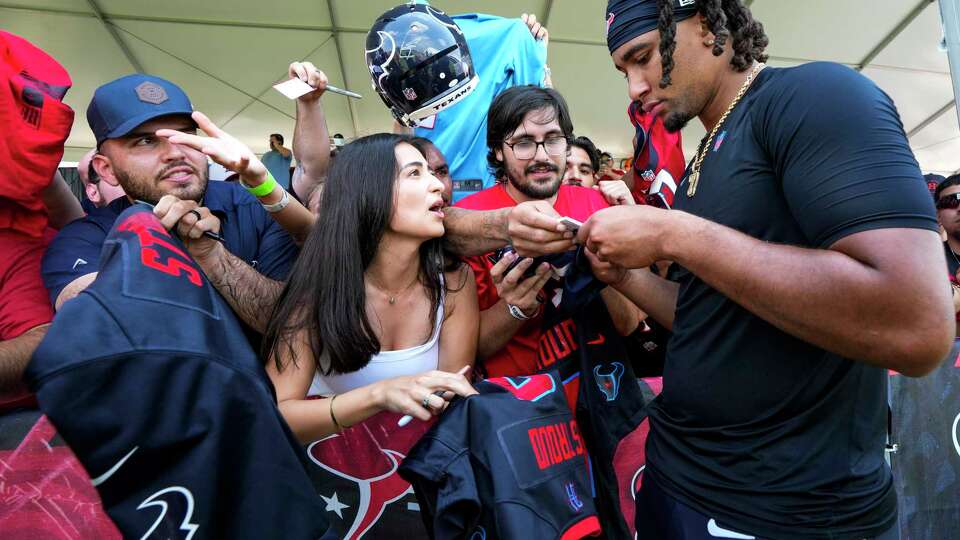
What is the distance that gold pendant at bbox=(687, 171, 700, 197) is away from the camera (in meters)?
1.60

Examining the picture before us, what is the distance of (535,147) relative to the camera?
3027 millimetres

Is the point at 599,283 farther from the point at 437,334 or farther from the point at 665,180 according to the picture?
the point at 665,180

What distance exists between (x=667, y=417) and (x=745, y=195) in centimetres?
66

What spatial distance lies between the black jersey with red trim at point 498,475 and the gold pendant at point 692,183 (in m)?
0.78

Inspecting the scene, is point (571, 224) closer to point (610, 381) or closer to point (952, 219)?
point (610, 381)

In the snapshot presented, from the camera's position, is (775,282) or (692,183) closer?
(775,282)

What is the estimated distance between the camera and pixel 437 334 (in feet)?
7.69

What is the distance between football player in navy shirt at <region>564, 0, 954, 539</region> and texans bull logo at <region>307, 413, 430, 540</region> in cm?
87

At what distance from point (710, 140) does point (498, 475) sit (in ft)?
3.53

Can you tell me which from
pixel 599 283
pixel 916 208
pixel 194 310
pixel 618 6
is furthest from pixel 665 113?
pixel 194 310

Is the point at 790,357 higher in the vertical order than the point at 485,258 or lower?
higher

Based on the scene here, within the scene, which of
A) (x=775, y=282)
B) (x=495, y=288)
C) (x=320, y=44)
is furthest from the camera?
(x=320, y=44)

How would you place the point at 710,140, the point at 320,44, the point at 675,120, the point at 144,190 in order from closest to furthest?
the point at 710,140
the point at 675,120
the point at 144,190
the point at 320,44

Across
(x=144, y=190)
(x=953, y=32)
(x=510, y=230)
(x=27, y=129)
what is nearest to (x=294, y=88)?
(x=144, y=190)
